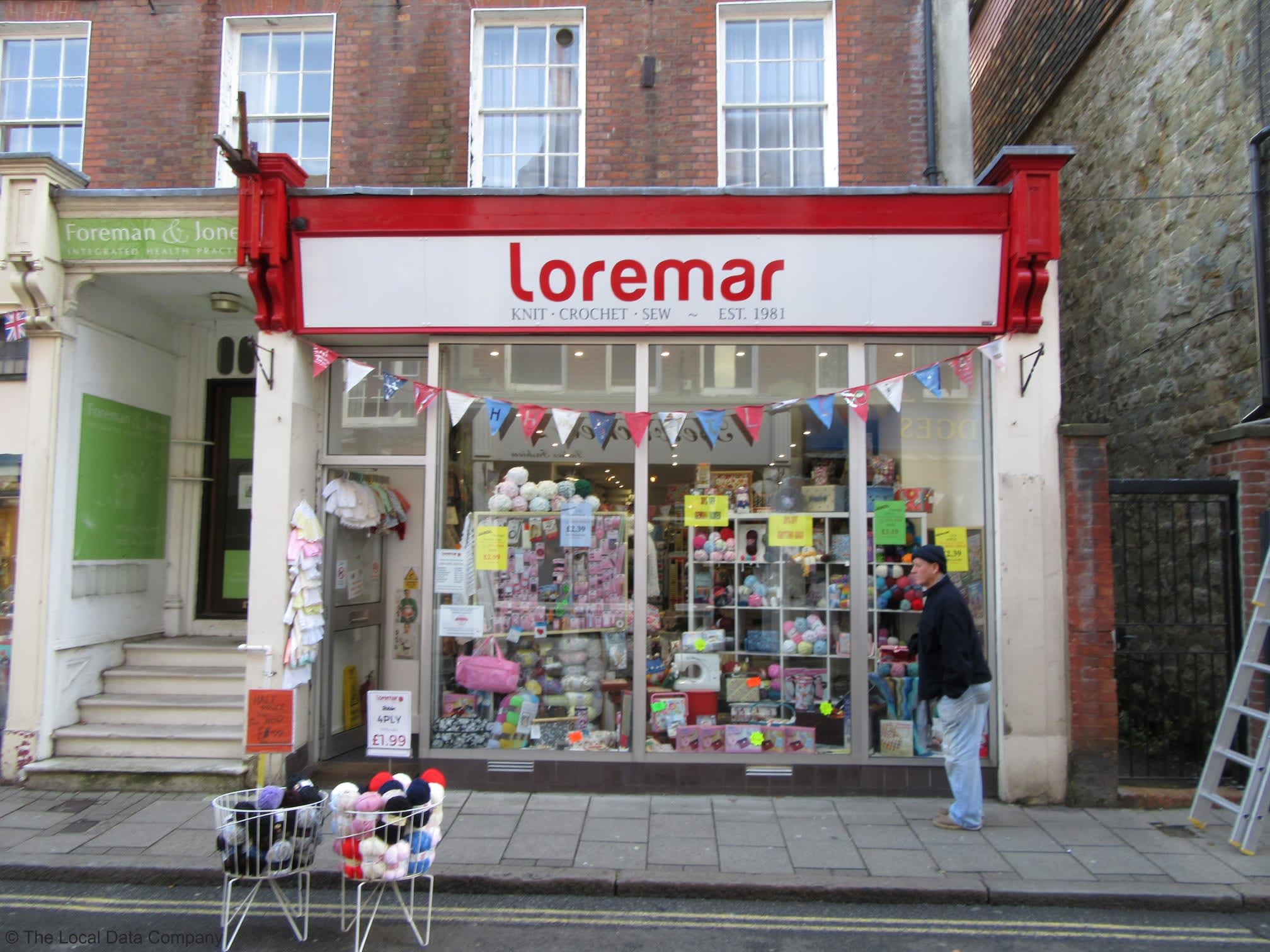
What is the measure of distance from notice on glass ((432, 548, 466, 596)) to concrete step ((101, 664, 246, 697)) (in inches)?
83.4

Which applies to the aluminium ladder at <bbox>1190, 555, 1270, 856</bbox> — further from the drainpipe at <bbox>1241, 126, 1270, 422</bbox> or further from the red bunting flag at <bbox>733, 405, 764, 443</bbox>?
the red bunting flag at <bbox>733, 405, 764, 443</bbox>

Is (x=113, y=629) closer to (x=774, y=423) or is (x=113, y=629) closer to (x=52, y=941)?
(x=52, y=941)

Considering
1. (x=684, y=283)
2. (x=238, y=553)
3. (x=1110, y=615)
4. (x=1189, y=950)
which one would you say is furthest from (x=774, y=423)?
(x=238, y=553)

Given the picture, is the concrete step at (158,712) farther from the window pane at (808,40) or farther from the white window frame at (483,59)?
the window pane at (808,40)

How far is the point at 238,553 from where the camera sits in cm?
850

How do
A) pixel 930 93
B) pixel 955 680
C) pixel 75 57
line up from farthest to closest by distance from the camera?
pixel 75 57 < pixel 930 93 < pixel 955 680

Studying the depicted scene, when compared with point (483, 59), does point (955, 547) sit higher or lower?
lower

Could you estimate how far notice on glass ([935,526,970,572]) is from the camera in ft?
23.0

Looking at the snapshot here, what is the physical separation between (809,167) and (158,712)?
7654mm

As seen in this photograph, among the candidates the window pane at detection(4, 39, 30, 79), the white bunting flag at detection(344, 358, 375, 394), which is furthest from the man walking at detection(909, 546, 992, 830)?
the window pane at detection(4, 39, 30, 79)

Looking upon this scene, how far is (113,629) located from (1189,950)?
847 cm

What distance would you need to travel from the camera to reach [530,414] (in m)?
7.29

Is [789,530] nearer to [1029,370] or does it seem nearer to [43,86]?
[1029,370]

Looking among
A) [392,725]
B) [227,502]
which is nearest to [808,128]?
[392,725]
